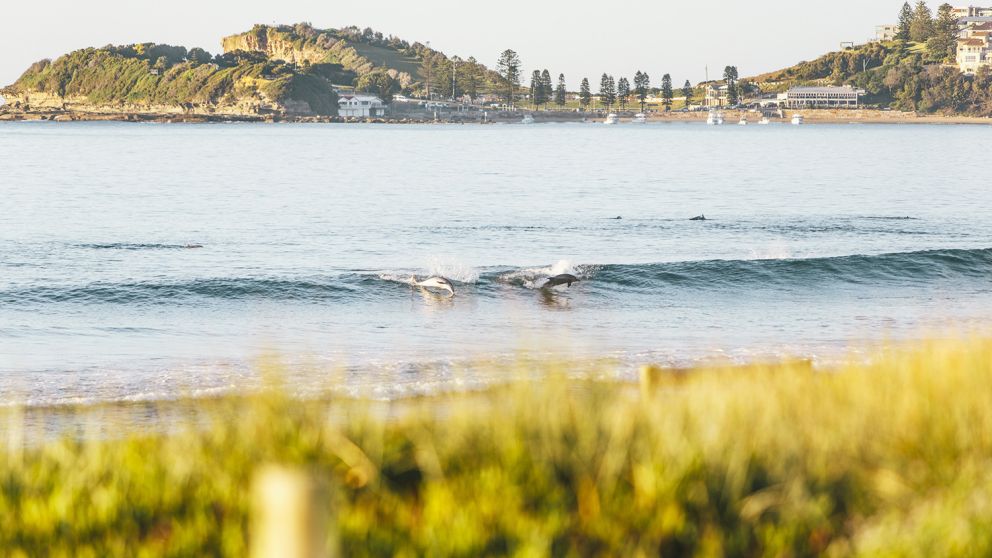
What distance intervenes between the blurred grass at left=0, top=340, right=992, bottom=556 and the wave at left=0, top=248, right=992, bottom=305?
16.4 meters

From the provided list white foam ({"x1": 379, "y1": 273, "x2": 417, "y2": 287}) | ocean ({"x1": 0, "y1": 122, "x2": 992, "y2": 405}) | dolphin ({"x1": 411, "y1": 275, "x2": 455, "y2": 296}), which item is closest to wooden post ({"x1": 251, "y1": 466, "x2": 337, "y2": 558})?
ocean ({"x1": 0, "y1": 122, "x2": 992, "y2": 405})

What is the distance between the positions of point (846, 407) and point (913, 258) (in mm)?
23550

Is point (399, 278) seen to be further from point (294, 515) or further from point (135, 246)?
point (294, 515)

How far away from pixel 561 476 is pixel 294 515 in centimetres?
275

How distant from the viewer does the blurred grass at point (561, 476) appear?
4.62 m

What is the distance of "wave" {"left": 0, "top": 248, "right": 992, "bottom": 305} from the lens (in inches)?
883

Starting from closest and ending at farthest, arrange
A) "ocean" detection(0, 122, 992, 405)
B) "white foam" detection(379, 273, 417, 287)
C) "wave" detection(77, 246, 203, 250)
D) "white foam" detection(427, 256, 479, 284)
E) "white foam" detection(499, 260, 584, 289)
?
"ocean" detection(0, 122, 992, 405)
"white foam" detection(379, 273, 417, 287)
"white foam" detection(499, 260, 584, 289)
"white foam" detection(427, 256, 479, 284)
"wave" detection(77, 246, 203, 250)

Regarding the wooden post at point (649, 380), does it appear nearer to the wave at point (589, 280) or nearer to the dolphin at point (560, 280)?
the wave at point (589, 280)

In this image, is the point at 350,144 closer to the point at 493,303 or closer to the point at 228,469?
the point at 493,303

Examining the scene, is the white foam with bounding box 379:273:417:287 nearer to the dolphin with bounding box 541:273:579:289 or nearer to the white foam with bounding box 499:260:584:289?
the white foam with bounding box 499:260:584:289

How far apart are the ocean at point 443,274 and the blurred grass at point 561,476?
42.5 inches

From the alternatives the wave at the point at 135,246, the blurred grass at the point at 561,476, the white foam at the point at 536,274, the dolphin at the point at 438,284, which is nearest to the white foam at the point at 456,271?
the white foam at the point at 536,274

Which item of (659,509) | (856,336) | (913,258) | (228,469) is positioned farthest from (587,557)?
(913,258)

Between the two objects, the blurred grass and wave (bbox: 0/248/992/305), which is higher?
the blurred grass
